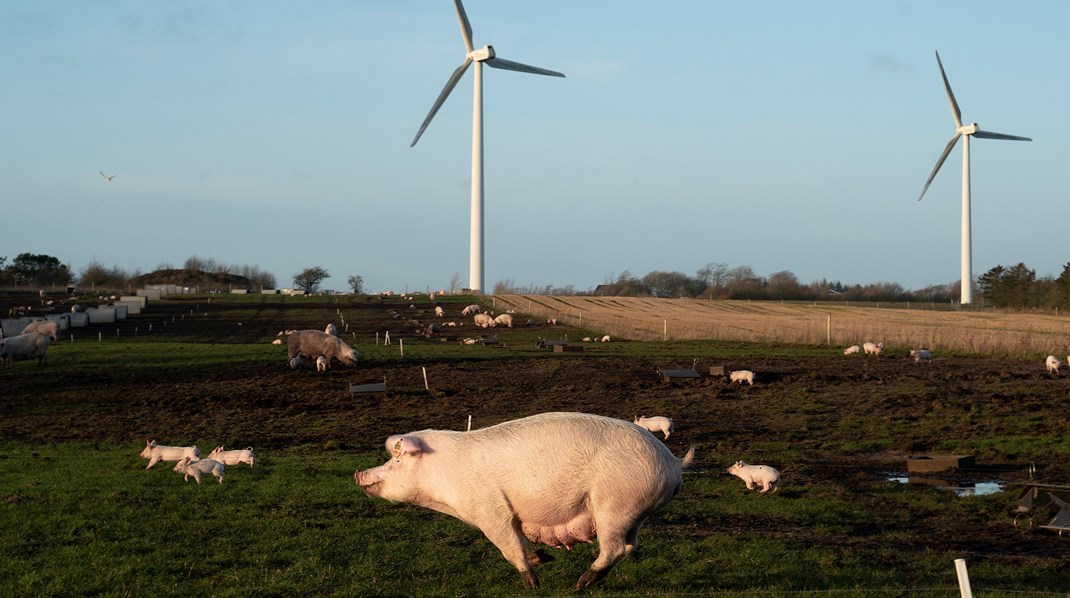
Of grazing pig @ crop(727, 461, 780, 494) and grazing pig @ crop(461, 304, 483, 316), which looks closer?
grazing pig @ crop(727, 461, 780, 494)

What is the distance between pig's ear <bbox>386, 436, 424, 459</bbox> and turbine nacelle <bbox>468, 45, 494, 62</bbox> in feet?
222

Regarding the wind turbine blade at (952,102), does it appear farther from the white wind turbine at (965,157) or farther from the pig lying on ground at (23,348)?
the pig lying on ground at (23,348)

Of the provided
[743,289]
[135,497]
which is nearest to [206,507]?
[135,497]

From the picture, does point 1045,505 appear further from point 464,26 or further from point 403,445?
point 464,26

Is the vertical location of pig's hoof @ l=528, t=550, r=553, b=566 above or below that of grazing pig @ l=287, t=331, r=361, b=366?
below

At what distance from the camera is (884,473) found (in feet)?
55.6

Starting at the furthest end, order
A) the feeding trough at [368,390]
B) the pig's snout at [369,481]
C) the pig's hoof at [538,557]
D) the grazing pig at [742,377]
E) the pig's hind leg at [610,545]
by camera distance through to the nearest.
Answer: the grazing pig at [742,377] < the feeding trough at [368,390] < the pig's snout at [369,481] < the pig's hoof at [538,557] < the pig's hind leg at [610,545]

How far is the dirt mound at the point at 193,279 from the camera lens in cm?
14025

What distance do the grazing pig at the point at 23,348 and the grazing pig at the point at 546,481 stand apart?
102ft

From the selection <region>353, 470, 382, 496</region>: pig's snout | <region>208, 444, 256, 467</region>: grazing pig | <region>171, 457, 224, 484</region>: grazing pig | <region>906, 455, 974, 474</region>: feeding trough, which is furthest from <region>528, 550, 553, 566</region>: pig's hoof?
<region>906, 455, 974, 474</region>: feeding trough

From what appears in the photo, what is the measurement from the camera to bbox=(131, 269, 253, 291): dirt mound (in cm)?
14025

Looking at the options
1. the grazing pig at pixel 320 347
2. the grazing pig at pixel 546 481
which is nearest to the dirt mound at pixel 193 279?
the grazing pig at pixel 320 347

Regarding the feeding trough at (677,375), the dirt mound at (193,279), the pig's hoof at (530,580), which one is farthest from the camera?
the dirt mound at (193,279)

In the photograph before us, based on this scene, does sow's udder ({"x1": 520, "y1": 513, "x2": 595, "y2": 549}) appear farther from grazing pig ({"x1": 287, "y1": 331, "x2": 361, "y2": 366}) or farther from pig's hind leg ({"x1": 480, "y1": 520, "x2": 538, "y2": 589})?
grazing pig ({"x1": 287, "y1": 331, "x2": 361, "y2": 366})
